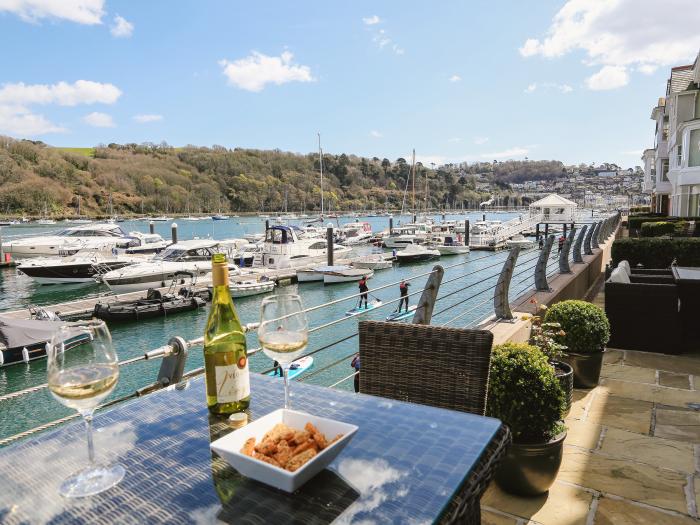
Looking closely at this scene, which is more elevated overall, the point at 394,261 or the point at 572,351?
the point at 572,351

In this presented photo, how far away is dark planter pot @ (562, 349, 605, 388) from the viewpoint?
→ 3.86 m

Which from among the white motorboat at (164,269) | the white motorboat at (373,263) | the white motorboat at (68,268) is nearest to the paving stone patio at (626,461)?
the white motorboat at (164,269)

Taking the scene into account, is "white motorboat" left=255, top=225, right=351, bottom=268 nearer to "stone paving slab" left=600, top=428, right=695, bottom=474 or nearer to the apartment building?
the apartment building

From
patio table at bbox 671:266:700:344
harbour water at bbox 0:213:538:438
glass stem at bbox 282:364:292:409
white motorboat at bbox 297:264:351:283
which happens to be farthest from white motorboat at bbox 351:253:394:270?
glass stem at bbox 282:364:292:409

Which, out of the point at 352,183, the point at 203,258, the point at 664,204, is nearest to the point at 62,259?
the point at 203,258

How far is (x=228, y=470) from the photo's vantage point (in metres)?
1.12

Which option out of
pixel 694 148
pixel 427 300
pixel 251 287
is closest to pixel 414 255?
pixel 251 287

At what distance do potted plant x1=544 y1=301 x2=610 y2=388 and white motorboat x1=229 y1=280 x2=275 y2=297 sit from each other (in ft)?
64.3

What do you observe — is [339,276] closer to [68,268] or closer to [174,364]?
[68,268]

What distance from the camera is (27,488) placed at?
1.08 metres

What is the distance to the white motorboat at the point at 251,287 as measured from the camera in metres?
22.6

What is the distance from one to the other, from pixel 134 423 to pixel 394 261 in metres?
33.8

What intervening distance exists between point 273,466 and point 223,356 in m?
0.53

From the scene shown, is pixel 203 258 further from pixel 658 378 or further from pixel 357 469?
pixel 357 469
